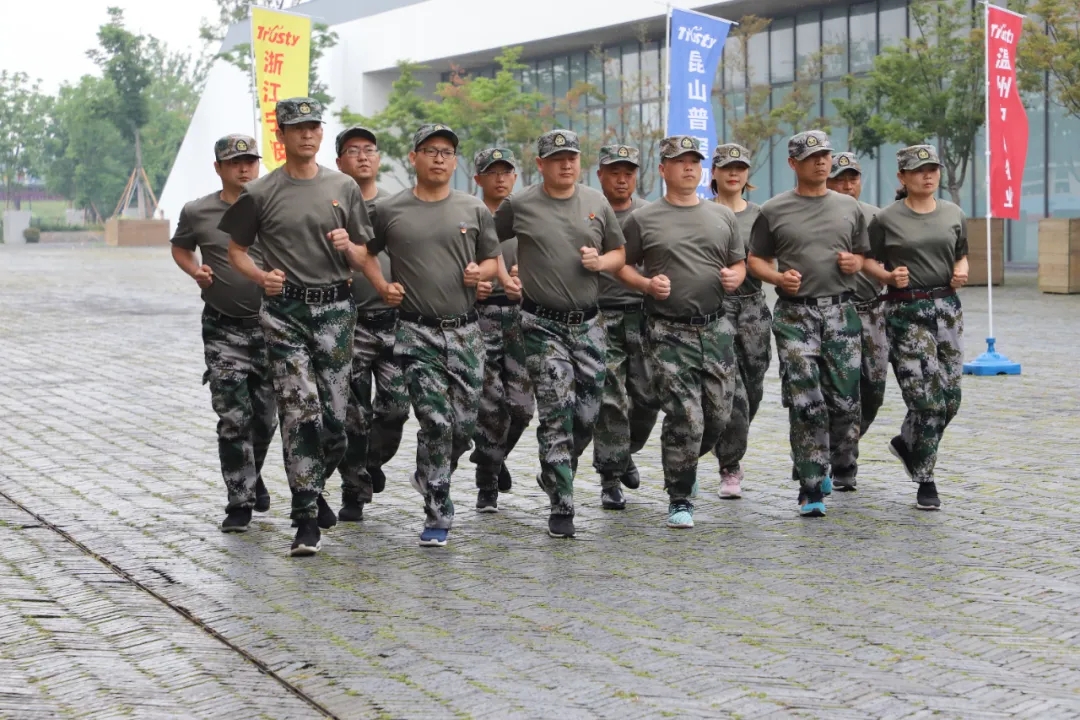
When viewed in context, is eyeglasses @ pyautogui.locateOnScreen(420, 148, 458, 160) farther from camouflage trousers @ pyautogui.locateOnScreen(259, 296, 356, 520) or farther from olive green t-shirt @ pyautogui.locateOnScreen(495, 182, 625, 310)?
camouflage trousers @ pyautogui.locateOnScreen(259, 296, 356, 520)

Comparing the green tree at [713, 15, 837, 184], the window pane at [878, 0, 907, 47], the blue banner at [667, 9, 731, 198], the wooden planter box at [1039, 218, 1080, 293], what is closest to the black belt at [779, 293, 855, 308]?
the blue banner at [667, 9, 731, 198]

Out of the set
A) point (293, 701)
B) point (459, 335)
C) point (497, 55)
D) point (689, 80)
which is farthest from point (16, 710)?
point (497, 55)

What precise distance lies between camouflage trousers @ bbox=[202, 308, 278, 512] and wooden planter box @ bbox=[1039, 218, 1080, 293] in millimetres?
21197

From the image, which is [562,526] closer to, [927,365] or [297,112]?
[927,365]

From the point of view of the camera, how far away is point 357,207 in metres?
7.79

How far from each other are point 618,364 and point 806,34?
32.9m

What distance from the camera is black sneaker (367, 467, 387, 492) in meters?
9.11

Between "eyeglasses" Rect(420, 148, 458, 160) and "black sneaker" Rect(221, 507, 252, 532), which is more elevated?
"eyeglasses" Rect(420, 148, 458, 160)

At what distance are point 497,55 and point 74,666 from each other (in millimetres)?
45891

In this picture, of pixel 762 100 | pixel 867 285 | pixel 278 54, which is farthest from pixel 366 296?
pixel 762 100

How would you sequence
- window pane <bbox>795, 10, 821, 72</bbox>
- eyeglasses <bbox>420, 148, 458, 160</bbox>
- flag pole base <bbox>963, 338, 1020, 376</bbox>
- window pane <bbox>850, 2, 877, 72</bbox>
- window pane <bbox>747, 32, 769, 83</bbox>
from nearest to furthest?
eyeglasses <bbox>420, 148, 458, 160</bbox> < flag pole base <bbox>963, 338, 1020, 376</bbox> < window pane <bbox>850, 2, 877, 72</bbox> < window pane <bbox>795, 10, 821, 72</bbox> < window pane <bbox>747, 32, 769, 83</bbox>

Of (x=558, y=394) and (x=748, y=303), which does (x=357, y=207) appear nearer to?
(x=558, y=394)

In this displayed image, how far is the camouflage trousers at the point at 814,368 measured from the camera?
28.3ft

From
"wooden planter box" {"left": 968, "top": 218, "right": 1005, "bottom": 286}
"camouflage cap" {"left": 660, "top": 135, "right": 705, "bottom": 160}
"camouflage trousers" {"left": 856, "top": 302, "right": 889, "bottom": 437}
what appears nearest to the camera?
"camouflage cap" {"left": 660, "top": 135, "right": 705, "bottom": 160}
